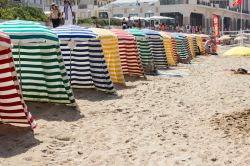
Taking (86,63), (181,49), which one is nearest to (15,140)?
(86,63)

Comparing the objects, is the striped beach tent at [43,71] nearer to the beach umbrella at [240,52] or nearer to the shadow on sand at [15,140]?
the shadow on sand at [15,140]

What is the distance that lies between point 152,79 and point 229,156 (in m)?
8.15

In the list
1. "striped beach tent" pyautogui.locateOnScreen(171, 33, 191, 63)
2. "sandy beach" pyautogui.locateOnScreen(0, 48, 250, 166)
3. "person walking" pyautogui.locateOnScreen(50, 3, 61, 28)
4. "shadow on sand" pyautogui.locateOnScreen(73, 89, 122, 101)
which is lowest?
"sandy beach" pyautogui.locateOnScreen(0, 48, 250, 166)

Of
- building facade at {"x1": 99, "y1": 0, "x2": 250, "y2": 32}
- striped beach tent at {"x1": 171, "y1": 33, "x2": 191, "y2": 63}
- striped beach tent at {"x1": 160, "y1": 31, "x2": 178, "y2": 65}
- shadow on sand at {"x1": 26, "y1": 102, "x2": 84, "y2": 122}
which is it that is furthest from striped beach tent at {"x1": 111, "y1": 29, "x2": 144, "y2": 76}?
building facade at {"x1": 99, "y1": 0, "x2": 250, "y2": 32}

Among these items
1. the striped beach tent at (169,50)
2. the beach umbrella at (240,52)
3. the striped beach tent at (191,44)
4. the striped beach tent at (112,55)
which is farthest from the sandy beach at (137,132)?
the striped beach tent at (191,44)

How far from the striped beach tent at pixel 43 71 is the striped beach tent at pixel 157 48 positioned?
349 inches

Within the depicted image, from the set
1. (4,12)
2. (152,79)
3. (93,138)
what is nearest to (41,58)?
(93,138)

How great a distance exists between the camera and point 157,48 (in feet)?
56.1

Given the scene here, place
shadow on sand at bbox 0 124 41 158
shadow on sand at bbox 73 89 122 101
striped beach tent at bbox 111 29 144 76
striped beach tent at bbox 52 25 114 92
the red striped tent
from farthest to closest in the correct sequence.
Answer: striped beach tent at bbox 111 29 144 76 < striped beach tent at bbox 52 25 114 92 < shadow on sand at bbox 73 89 122 101 < the red striped tent < shadow on sand at bbox 0 124 41 158

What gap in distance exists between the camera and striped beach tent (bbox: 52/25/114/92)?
10.3 meters

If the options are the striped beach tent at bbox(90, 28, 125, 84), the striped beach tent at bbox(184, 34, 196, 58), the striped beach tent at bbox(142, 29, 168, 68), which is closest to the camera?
the striped beach tent at bbox(90, 28, 125, 84)

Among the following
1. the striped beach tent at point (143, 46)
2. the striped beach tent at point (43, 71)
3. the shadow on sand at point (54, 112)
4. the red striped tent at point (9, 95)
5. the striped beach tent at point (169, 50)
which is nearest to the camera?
the red striped tent at point (9, 95)

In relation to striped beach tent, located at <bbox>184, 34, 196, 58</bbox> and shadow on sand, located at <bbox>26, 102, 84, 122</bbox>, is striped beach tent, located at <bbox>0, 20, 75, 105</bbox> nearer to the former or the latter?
shadow on sand, located at <bbox>26, 102, 84, 122</bbox>

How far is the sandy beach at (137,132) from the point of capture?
5.66 meters
